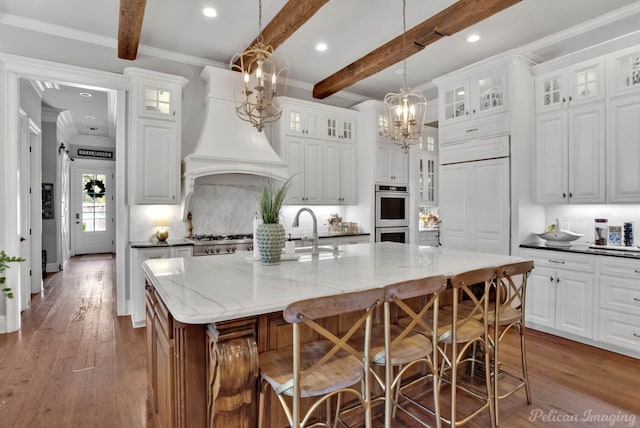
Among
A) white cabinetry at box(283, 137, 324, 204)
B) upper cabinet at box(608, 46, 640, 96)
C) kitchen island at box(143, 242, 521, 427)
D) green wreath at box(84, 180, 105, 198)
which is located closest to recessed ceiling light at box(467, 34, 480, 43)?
upper cabinet at box(608, 46, 640, 96)

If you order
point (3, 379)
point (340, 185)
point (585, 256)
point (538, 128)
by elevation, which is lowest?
point (3, 379)

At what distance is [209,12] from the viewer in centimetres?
343

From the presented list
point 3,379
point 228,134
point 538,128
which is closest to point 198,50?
point 228,134

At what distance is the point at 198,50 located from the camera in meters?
4.28

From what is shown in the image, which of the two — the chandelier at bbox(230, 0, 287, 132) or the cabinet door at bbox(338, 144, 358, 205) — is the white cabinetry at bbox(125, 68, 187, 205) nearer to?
the chandelier at bbox(230, 0, 287, 132)

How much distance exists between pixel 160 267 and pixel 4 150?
2872 millimetres

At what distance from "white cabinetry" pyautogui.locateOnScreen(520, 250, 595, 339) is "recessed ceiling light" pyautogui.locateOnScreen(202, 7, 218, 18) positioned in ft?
13.3

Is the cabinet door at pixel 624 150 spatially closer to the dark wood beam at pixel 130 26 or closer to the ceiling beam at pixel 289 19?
the ceiling beam at pixel 289 19

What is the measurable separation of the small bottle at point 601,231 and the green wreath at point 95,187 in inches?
423

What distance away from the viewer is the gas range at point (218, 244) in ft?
13.4

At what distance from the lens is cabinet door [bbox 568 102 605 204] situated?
3.40 metres

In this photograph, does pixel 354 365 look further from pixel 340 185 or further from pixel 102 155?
pixel 102 155

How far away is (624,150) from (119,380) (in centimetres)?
479

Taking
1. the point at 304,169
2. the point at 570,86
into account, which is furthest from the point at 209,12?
the point at 570,86
